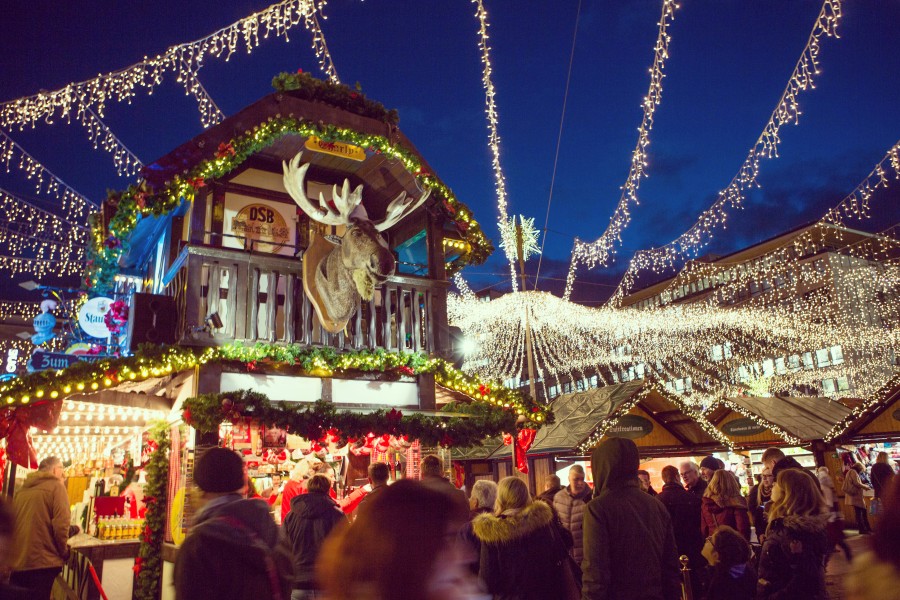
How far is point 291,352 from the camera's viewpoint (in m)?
8.73

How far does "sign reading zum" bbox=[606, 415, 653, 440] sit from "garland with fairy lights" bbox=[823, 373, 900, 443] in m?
4.93

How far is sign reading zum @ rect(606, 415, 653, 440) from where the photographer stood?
40.4 feet

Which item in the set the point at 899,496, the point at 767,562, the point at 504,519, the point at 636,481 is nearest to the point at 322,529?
the point at 504,519

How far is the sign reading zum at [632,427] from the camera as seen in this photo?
12.3 metres

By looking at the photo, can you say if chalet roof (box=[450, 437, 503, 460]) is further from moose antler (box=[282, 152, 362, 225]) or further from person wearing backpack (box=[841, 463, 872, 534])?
moose antler (box=[282, 152, 362, 225])

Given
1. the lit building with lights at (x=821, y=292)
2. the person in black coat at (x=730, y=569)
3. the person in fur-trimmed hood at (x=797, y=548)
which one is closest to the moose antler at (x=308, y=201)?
the person in black coat at (x=730, y=569)

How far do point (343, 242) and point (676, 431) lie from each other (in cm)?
847

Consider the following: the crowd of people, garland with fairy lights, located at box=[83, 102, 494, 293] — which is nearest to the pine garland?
the crowd of people

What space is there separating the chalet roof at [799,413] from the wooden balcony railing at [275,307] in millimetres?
9869

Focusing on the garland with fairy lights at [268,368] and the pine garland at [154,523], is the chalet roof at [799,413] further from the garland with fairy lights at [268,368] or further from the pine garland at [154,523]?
the pine garland at [154,523]

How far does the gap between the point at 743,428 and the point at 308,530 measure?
1364 cm

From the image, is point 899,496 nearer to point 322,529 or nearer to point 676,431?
point 322,529

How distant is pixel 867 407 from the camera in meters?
13.8

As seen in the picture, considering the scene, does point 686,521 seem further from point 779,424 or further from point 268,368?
point 779,424
